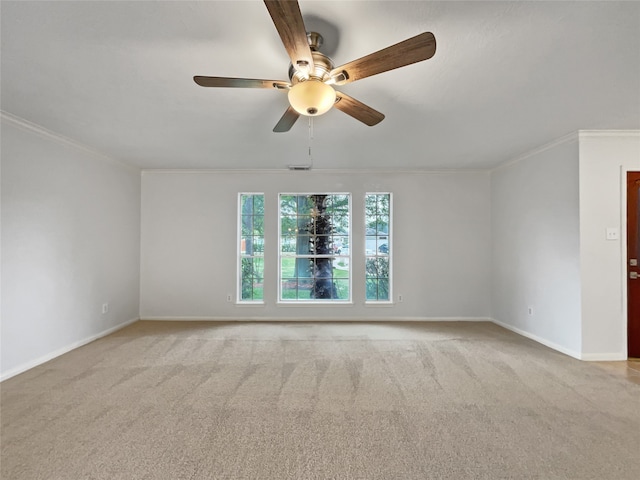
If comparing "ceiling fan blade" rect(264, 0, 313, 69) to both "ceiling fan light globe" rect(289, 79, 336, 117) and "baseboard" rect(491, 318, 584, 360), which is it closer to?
"ceiling fan light globe" rect(289, 79, 336, 117)

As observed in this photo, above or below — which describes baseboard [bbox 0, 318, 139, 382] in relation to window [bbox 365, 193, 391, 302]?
below

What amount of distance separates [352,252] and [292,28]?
361cm

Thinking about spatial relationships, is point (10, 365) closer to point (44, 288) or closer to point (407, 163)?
point (44, 288)

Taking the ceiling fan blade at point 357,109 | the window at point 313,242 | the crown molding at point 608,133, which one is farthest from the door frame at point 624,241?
the window at point 313,242

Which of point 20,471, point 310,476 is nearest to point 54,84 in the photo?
point 20,471

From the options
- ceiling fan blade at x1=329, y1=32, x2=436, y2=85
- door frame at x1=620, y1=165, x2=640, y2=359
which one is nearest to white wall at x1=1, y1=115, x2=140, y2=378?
ceiling fan blade at x1=329, y1=32, x2=436, y2=85

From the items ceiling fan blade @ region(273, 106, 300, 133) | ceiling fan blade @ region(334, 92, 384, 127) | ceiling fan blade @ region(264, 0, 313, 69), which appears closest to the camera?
ceiling fan blade @ region(264, 0, 313, 69)

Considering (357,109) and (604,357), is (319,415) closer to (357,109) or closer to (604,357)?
(357,109)

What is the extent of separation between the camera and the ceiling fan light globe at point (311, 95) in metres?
1.50

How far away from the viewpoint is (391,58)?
1.34 m

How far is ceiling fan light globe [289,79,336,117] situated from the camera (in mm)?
1504

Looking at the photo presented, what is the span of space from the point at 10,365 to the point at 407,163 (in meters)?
4.94

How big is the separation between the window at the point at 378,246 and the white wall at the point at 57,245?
3.70 m

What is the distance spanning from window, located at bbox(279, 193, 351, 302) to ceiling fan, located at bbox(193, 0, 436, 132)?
2906mm
